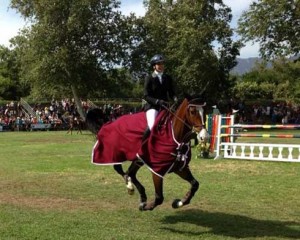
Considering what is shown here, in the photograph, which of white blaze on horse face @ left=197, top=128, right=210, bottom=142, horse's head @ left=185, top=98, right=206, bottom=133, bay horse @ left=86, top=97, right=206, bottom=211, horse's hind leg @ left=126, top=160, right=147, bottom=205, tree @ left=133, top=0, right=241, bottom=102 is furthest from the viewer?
tree @ left=133, top=0, right=241, bottom=102

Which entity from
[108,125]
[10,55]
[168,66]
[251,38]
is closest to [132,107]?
[168,66]

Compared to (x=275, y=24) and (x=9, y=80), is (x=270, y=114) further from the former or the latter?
(x=9, y=80)

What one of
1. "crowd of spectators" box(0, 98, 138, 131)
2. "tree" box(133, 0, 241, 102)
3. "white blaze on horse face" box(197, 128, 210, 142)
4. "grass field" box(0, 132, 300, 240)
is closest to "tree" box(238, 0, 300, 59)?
"tree" box(133, 0, 241, 102)

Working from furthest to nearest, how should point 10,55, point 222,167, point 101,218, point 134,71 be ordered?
point 10,55 < point 134,71 < point 222,167 < point 101,218

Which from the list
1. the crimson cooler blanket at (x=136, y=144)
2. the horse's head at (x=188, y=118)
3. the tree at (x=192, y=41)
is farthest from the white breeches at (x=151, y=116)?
the tree at (x=192, y=41)

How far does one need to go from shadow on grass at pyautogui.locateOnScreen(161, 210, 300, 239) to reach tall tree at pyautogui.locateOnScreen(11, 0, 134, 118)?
96.4 ft

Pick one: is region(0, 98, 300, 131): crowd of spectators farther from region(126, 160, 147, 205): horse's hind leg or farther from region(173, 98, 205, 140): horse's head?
region(173, 98, 205, 140): horse's head

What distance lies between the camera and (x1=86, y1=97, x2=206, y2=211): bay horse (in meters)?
7.41

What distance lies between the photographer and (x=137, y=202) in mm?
9266

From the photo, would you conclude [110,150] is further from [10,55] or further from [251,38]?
[10,55]

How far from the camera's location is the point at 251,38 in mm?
40562

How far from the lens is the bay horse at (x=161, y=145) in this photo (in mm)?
7414

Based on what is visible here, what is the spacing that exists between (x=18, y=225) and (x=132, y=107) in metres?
42.6

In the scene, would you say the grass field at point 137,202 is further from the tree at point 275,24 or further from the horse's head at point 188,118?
the tree at point 275,24
